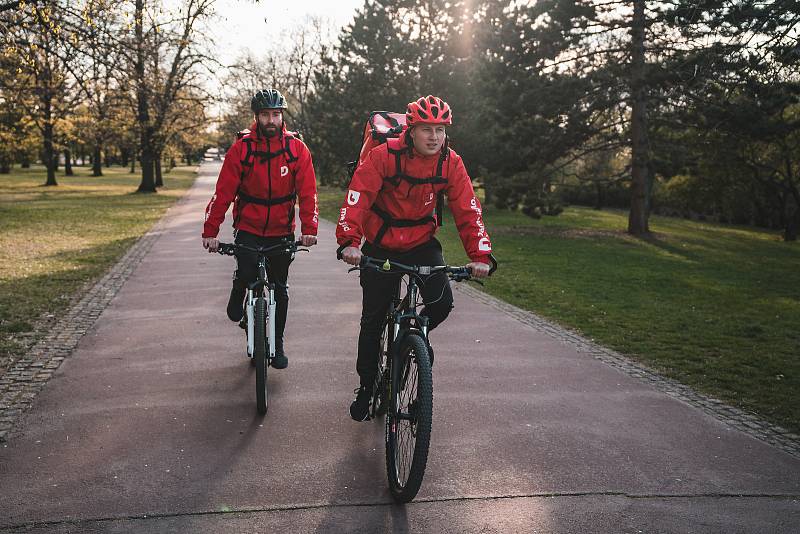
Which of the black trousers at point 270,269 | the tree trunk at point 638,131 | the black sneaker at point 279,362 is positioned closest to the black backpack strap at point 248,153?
the black trousers at point 270,269

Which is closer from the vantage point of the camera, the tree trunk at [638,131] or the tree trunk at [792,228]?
the tree trunk at [638,131]

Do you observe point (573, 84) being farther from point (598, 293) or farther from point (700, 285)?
point (598, 293)

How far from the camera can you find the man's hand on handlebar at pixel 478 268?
402cm

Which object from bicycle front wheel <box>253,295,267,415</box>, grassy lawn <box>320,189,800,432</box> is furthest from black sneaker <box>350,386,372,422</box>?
grassy lawn <box>320,189,800,432</box>

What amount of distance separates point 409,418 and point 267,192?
8.21 ft

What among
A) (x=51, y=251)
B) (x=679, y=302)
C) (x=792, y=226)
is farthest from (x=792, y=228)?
(x=51, y=251)

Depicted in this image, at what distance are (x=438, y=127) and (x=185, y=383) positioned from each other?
118 inches

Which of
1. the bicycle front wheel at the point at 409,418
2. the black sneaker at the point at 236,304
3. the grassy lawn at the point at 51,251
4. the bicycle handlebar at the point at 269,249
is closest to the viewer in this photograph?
the bicycle front wheel at the point at 409,418

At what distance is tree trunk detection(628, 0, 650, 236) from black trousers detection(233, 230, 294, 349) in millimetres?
13689

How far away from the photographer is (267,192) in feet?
18.7

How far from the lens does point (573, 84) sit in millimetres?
21812

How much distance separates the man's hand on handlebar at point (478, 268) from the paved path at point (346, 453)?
1.10m

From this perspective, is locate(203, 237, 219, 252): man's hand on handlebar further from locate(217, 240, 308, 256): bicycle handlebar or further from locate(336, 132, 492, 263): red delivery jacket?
locate(336, 132, 492, 263): red delivery jacket

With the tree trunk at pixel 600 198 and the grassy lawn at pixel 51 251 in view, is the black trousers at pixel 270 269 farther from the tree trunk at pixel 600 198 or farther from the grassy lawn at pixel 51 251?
the tree trunk at pixel 600 198
